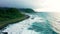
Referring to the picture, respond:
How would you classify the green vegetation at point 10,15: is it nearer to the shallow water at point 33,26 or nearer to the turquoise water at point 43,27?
the shallow water at point 33,26

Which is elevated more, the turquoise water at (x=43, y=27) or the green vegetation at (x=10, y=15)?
the green vegetation at (x=10, y=15)

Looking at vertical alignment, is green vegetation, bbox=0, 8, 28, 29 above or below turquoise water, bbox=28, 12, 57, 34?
above

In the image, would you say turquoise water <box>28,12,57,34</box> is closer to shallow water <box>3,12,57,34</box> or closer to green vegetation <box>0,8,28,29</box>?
shallow water <box>3,12,57,34</box>

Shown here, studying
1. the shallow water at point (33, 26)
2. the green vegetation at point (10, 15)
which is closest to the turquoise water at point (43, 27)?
the shallow water at point (33, 26)

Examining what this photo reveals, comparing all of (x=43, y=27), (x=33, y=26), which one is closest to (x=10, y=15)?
(x=33, y=26)

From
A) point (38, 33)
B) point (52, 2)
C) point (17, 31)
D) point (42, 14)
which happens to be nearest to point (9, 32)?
point (17, 31)

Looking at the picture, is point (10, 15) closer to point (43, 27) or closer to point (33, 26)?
point (33, 26)

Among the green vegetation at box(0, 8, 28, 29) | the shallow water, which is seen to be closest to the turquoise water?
the shallow water
